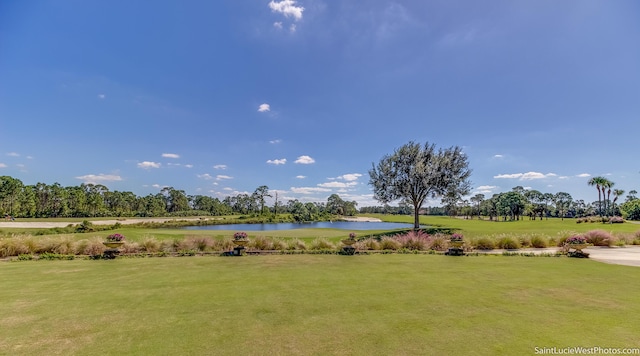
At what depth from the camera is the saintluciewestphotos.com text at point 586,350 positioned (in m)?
4.27

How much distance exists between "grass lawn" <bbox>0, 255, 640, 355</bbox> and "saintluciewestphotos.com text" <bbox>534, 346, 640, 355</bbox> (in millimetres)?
113

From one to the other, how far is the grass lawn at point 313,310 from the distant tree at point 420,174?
17.8 metres

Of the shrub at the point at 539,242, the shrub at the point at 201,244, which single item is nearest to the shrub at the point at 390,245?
the shrub at the point at 539,242

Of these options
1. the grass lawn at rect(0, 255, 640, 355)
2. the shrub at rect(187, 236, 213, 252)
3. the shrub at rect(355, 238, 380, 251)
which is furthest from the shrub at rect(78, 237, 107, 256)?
the shrub at rect(355, 238, 380, 251)

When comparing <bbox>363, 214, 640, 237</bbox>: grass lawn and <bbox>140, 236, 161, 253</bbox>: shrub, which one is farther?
<bbox>363, 214, 640, 237</bbox>: grass lawn

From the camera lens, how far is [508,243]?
17.1m

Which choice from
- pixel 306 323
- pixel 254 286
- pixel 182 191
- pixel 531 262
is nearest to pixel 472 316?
pixel 306 323

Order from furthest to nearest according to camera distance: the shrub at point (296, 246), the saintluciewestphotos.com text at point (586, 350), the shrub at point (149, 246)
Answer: the shrub at point (296, 246), the shrub at point (149, 246), the saintluciewestphotos.com text at point (586, 350)

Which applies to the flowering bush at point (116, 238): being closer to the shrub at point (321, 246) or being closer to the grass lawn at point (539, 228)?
the shrub at point (321, 246)

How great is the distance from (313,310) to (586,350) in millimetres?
4500

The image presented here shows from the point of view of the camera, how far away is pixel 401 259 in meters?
13.1

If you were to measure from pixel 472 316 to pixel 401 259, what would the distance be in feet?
24.2

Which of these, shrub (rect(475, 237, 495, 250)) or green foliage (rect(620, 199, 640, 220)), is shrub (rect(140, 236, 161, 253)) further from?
green foliage (rect(620, 199, 640, 220))

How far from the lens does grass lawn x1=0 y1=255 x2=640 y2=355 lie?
4602mm
